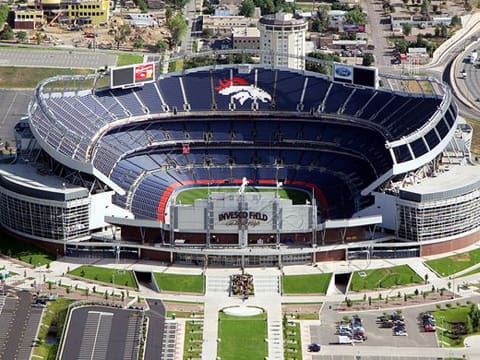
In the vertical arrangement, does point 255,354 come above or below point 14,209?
below

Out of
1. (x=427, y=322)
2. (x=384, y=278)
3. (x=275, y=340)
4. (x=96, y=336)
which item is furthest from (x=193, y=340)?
(x=384, y=278)

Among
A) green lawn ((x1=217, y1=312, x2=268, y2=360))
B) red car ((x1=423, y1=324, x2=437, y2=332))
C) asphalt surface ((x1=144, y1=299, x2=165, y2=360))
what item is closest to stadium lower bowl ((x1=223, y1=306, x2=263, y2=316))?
green lawn ((x1=217, y1=312, x2=268, y2=360))

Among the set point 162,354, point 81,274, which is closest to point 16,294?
point 81,274

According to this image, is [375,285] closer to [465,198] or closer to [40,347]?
[465,198]

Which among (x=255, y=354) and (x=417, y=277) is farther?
(x=417, y=277)

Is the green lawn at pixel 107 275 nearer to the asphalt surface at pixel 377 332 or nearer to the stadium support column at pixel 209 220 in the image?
the stadium support column at pixel 209 220

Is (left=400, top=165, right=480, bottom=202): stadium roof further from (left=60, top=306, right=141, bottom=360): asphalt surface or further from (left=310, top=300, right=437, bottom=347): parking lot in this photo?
(left=60, top=306, right=141, bottom=360): asphalt surface
